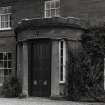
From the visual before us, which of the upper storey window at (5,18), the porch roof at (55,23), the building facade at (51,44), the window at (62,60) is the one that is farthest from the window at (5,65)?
the window at (62,60)

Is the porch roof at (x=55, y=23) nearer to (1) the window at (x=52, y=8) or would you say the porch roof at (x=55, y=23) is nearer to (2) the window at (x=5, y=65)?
(1) the window at (x=52, y=8)

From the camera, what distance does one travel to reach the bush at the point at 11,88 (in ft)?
57.3

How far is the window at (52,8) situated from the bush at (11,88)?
4.67 meters

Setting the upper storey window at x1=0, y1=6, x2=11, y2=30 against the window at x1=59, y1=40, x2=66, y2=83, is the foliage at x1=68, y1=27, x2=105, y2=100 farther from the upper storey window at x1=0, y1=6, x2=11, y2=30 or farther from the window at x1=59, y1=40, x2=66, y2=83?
the upper storey window at x1=0, y1=6, x2=11, y2=30

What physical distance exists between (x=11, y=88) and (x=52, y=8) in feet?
18.6

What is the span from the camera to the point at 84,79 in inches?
614

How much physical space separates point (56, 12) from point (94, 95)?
6029mm

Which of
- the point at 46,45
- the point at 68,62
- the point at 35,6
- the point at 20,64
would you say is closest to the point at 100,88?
the point at 68,62

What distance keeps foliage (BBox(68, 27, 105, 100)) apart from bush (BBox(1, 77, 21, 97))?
3493 mm

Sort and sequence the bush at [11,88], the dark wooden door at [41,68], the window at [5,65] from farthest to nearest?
the window at [5,65] → the bush at [11,88] → the dark wooden door at [41,68]

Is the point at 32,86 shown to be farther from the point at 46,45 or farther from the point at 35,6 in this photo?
the point at 35,6

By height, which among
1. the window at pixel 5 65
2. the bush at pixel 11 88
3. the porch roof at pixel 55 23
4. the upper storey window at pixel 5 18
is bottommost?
the bush at pixel 11 88

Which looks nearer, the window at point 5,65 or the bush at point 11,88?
the bush at point 11,88

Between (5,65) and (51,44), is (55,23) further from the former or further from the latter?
(5,65)
